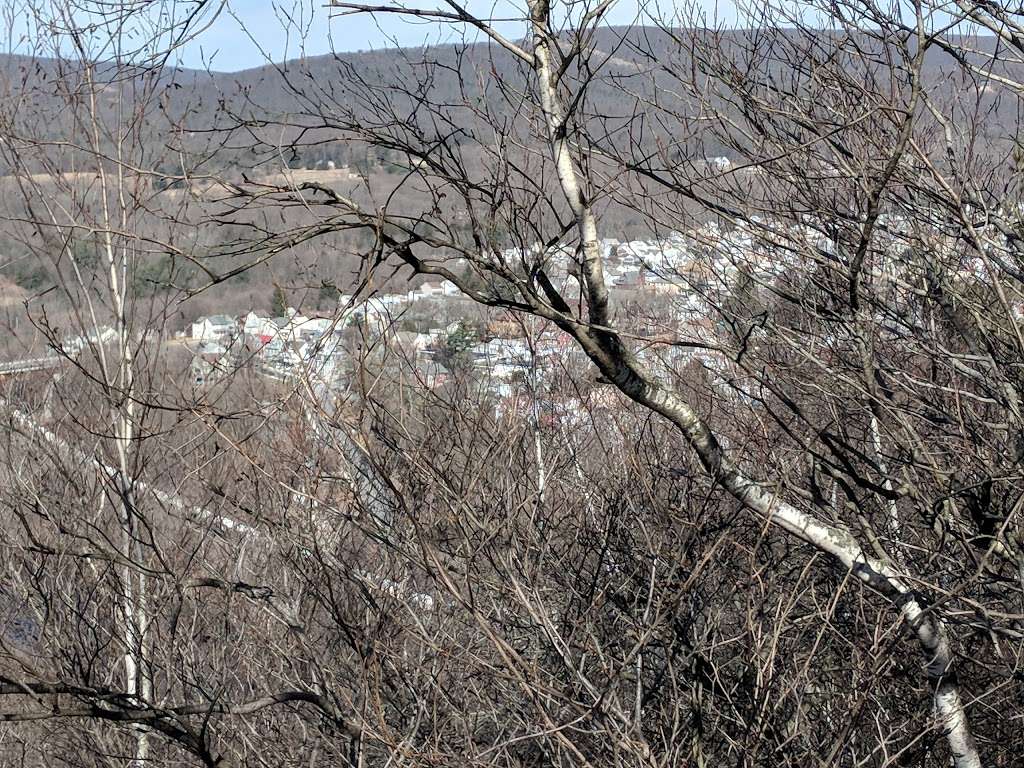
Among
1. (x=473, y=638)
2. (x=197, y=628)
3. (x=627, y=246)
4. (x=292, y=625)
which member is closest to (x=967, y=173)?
(x=627, y=246)

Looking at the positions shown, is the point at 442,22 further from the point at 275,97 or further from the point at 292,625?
the point at 292,625

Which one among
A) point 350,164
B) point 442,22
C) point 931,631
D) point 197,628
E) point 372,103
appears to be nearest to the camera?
point 442,22

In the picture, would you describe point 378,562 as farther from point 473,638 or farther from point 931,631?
point 931,631

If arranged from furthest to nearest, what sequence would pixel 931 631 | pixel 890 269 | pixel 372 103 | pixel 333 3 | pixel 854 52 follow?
1. pixel 890 269
2. pixel 854 52
3. pixel 372 103
4. pixel 931 631
5. pixel 333 3

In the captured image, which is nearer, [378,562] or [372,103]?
[372,103]

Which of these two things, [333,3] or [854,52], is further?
[854,52]

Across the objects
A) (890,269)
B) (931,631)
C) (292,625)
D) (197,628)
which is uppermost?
(890,269)

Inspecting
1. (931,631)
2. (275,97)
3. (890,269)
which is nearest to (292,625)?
(275,97)

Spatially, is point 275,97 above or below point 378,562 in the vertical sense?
above

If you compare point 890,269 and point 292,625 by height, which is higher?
point 890,269
